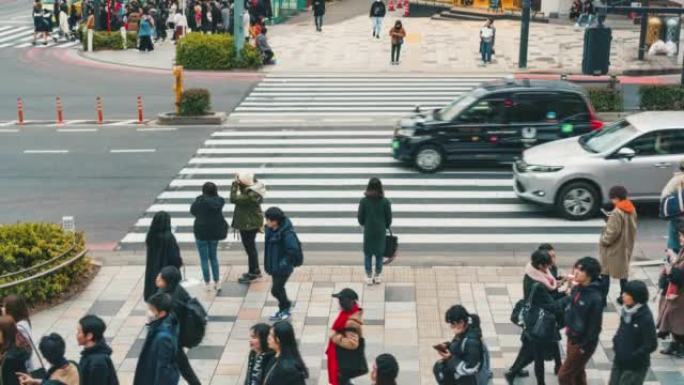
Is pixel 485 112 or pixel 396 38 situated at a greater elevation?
pixel 396 38

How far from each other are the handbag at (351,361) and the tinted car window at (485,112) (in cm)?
1166

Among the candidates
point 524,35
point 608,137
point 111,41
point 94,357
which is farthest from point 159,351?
point 111,41

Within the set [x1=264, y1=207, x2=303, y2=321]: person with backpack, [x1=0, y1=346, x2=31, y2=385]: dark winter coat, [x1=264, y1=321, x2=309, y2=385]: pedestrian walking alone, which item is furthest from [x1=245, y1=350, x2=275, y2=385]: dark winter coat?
[x1=264, y1=207, x2=303, y2=321]: person with backpack

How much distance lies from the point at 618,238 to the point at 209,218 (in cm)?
537

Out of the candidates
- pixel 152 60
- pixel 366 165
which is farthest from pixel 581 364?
pixel 152 60

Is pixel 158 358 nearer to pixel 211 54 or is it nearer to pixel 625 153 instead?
pixel 625 153

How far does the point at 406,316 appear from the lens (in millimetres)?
14312

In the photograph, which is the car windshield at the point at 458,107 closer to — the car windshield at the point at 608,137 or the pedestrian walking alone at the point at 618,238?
the car windshield at the point at 608,137

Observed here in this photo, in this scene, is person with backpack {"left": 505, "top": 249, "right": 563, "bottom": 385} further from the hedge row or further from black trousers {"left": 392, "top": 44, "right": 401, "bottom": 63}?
black trousers {"left": 392, "top": 44, "right": 401, "bottom": 63}

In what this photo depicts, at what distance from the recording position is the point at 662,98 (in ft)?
86.6

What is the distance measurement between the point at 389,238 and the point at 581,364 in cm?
453

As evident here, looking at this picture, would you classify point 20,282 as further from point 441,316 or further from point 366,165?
point 366,165

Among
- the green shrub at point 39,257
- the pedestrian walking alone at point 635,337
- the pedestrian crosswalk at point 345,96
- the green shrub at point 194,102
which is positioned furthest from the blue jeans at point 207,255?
the pedestrian crosswalk at point 345,96

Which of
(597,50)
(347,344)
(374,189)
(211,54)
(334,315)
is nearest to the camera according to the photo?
(347,344)
